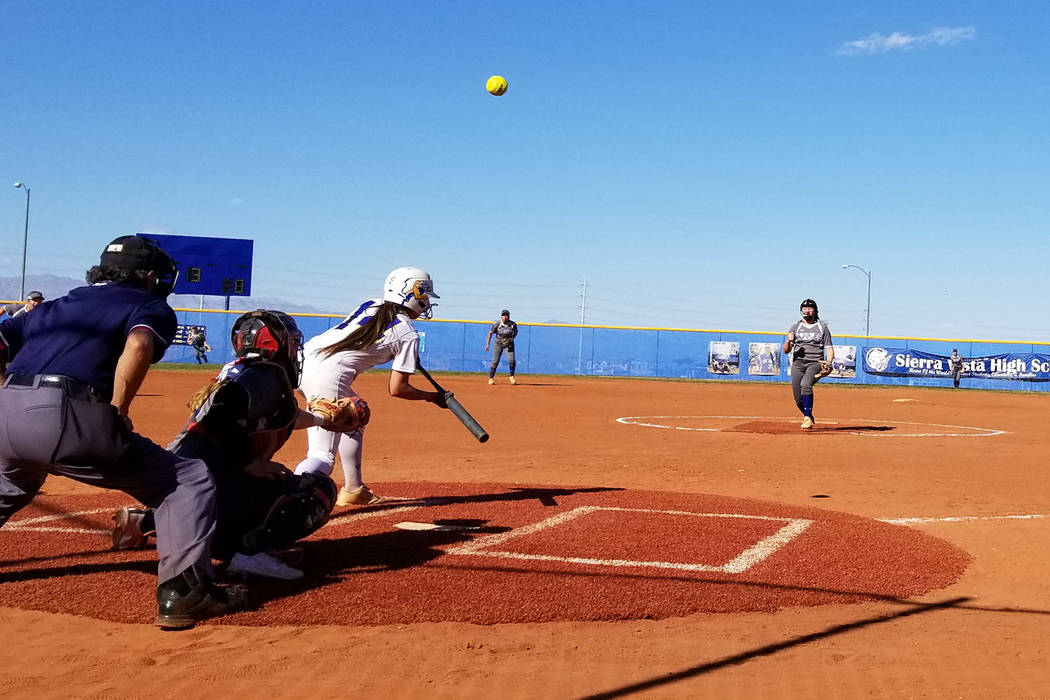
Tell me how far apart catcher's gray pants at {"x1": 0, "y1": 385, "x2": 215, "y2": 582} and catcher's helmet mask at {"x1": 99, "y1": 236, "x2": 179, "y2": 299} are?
62 centimetres

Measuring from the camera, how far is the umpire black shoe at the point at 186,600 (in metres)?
4.34

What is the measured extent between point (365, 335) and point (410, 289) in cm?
58

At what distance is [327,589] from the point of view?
199 inches

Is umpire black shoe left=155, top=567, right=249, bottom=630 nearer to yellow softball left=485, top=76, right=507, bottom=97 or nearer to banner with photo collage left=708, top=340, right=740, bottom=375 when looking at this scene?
yellow softball left=485, top=76, right=507, bottom=97

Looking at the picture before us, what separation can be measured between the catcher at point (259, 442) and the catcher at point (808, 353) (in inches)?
446

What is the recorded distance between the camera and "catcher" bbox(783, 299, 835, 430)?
1545cm

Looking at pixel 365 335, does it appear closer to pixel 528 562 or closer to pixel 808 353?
pixel 528 562

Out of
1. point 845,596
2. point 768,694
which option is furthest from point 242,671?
point 845,596

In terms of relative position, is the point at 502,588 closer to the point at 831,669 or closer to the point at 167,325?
the point at 831,669

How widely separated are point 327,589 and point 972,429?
14.3m

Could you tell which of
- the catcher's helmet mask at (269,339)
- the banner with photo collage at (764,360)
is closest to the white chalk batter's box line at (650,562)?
the catcher's helmet mask at (269,339)

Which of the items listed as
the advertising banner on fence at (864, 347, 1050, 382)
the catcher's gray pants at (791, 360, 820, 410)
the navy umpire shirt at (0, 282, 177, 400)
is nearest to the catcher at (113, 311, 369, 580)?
the navy umpire shirt at (0, 282, 177, 400)

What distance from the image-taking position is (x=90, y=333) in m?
4.26

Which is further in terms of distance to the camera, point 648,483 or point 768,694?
point 648,483
